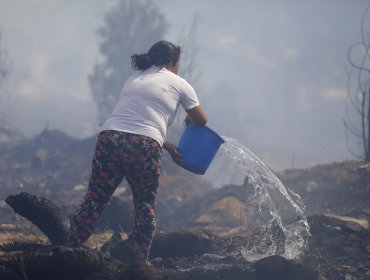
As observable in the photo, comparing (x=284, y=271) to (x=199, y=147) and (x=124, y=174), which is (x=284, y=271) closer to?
(x=199, y=147)

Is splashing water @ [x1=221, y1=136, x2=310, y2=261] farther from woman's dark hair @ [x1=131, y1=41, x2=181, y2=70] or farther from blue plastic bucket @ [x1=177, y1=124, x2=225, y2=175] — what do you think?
woman's dark hair @ [x1=131, y1=41, x2=181, y2=70]

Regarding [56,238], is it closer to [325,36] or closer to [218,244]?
[218,244]

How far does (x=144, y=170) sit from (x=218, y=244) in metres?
1.97

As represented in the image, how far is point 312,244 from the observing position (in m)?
4.34

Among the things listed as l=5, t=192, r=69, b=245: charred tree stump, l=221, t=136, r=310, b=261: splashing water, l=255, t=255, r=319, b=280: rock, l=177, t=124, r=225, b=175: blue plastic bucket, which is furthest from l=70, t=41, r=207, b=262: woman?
l=255, t=255, r=319, b=280: rock

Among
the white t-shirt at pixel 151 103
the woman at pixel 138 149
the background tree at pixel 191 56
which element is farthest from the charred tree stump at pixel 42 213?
the background tree at pixel 191 56

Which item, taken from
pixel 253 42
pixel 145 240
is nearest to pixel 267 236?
pixel 145 240

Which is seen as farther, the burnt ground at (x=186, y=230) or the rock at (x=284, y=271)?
the rock at (x=284, y=271)

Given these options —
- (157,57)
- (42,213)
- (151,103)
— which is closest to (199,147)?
(151,103)

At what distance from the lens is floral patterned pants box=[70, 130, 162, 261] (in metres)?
3.06

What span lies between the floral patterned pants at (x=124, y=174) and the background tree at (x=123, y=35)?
21.1 meters

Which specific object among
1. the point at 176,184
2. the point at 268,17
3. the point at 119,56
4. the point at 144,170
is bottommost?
the point at 176,184

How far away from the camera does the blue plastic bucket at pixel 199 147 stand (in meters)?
3.51

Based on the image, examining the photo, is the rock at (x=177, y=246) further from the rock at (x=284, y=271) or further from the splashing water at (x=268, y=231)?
the rock at (x=284, y=271)
